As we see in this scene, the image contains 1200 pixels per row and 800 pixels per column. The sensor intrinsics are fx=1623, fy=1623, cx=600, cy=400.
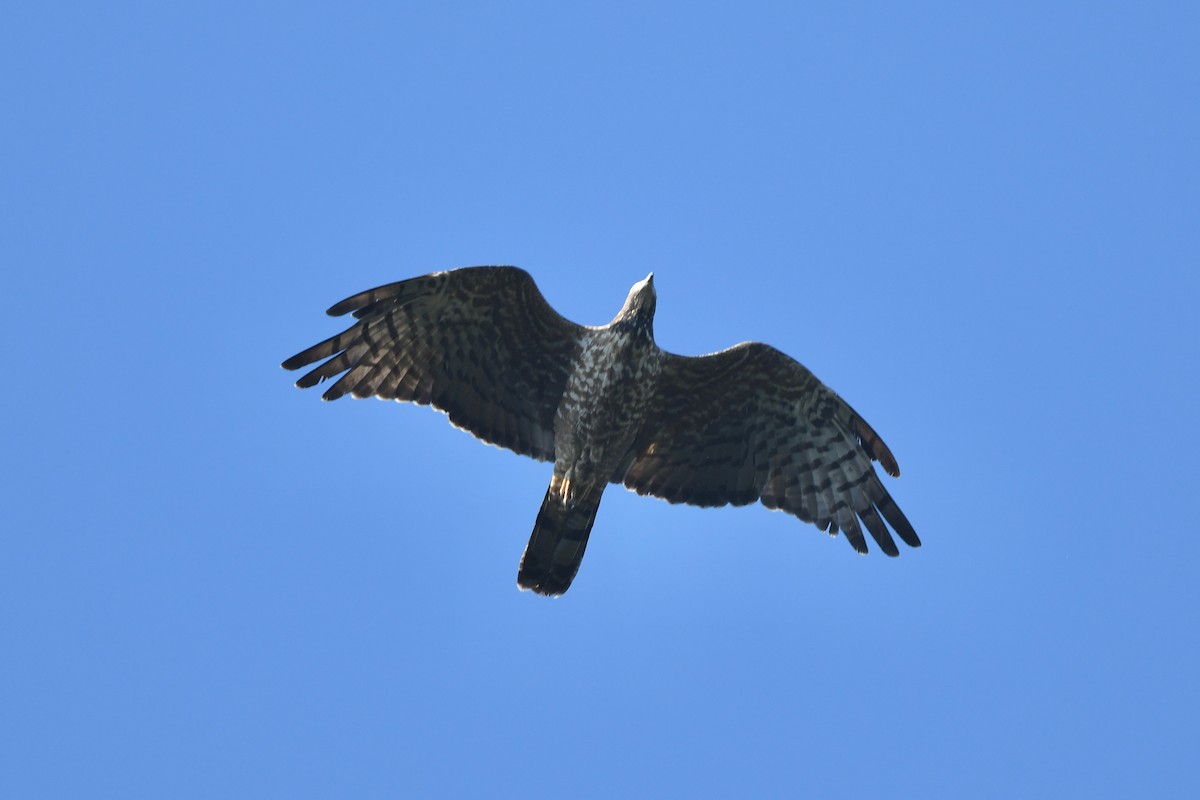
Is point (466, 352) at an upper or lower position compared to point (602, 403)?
upper

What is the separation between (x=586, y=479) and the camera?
46.3ft

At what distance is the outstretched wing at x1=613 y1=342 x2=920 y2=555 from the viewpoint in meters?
14.3

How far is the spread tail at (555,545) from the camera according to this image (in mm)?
14039

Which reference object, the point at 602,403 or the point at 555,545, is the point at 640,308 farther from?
the point at 555,545

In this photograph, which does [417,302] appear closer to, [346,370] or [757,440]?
[346,370]

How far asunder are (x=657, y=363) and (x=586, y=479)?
1.19m

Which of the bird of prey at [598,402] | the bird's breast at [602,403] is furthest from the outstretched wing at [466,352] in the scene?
the bird's breast at [602,403]

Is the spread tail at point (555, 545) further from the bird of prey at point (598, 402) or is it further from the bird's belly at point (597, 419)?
the bird's belly at point (597, 419)

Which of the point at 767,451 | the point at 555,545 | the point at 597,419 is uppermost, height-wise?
the point at 767,451

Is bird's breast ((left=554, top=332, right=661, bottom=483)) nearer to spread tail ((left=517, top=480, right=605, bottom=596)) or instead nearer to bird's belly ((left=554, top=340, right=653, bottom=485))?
bird's belly ((left=554, top=340, right=653, bottom=485))

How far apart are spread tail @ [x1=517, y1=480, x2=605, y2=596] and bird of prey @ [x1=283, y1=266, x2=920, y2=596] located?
12mm

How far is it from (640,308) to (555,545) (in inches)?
86.1

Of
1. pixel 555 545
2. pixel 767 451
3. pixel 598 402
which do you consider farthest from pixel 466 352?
pixel 767 451

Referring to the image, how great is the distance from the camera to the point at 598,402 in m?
13.8
